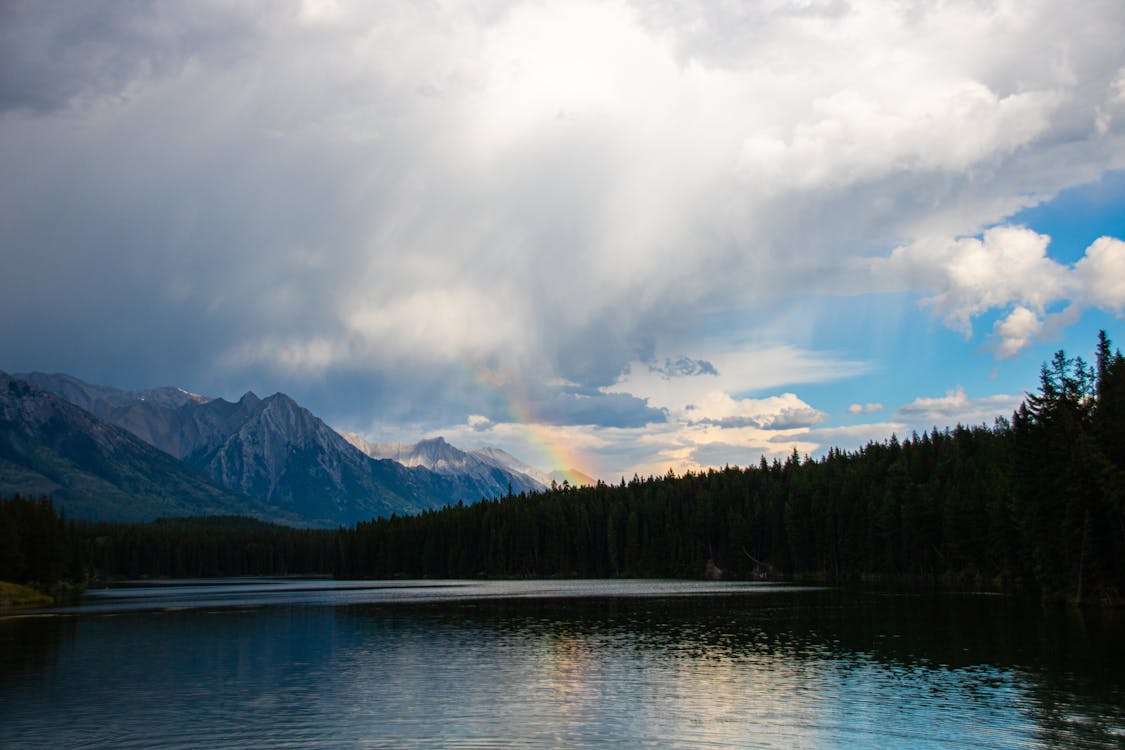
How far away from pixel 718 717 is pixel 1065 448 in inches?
2743

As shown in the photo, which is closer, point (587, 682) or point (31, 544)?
point (587, 682)

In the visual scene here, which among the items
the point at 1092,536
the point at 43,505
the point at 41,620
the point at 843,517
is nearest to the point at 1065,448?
the point at 1092,536

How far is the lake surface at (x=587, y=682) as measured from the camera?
38406mm

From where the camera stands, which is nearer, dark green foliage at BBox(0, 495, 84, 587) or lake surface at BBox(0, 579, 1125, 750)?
lake surface at BBox(0, 579, 1125, 750)

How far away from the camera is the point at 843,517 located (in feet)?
626

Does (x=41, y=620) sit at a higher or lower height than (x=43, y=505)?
lower

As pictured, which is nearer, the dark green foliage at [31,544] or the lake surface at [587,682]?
the lake surface at [587,682]

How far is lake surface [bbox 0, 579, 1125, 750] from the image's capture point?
3841 centimetres

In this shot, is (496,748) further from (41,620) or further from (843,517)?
(843,517)

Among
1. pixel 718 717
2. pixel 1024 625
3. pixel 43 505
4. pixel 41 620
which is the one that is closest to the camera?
pixel 718 717

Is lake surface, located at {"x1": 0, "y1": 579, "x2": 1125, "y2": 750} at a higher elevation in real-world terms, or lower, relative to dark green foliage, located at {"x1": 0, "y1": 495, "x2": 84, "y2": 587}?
lower

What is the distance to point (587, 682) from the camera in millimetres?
52500

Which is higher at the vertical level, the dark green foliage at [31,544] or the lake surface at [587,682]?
the dark green foliage at [31,544]

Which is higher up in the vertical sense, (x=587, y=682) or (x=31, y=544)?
(x=31, y=544)
